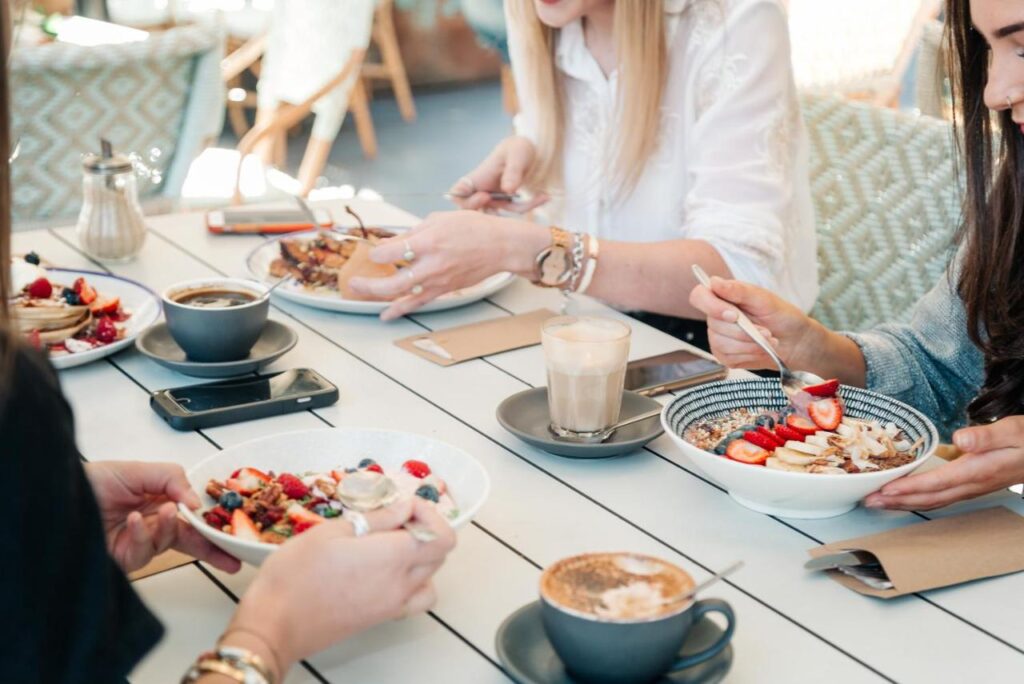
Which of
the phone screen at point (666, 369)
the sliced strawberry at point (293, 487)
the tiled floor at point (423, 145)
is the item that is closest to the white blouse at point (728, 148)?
the phone screen at point (666, 369)

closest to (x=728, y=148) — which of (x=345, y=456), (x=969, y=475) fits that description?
(x=969, y=475)

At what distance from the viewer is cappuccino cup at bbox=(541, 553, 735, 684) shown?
838 millimetres

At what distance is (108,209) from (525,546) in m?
1.03

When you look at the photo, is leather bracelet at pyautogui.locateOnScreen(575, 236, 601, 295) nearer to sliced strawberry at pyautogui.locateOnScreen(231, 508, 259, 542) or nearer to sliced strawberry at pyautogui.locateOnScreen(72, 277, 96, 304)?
sliced strawberry at pyautogui.locateOnScreen(72, 277, 96, 304)

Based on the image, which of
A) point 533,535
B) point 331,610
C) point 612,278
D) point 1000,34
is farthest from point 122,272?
point 1000,34

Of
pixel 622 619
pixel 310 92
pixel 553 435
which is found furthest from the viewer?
pixel 310 92

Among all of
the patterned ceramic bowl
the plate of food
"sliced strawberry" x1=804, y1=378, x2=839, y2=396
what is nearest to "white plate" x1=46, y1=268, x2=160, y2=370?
the plate of food

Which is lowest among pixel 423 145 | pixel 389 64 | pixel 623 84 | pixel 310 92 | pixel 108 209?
pixel 423 145

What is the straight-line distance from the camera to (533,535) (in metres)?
1.13

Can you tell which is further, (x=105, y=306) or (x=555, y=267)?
(x=555, y=267)

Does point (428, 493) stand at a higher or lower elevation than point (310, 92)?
higher

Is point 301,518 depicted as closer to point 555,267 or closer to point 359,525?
point 359,525

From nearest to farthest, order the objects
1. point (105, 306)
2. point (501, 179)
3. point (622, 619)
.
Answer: point (622, 619) → point (105, 306) → point (501, 179)

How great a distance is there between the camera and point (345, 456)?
3.85ft
